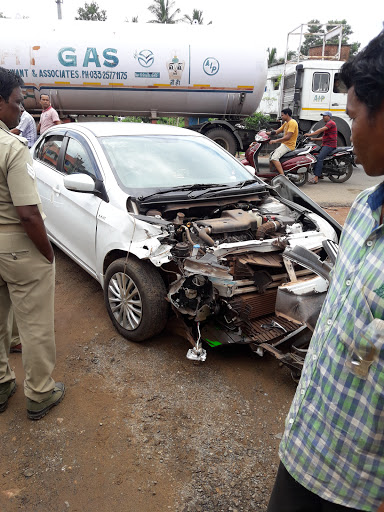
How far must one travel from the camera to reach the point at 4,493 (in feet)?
6.36

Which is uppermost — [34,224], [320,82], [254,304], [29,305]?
[320,82]

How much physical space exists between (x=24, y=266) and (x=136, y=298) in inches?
40.7

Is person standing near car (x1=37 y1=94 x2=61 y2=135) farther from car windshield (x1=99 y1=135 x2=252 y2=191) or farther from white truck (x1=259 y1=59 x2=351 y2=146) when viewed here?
white truck (x1=259 y1=59 x2=351 y2=146)

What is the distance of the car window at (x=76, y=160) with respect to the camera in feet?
11.6

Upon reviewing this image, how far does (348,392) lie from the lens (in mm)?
996

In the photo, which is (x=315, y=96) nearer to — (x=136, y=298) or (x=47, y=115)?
(x=47, y=115)

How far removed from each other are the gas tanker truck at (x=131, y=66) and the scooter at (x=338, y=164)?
2637mm

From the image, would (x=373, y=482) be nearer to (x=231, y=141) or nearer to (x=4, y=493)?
(x=4, y=493)

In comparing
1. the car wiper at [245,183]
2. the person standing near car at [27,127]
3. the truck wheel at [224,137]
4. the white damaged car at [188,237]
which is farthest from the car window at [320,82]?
the car wiper at [245,183]

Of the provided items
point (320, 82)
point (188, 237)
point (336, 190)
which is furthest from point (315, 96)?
point (188, 237)

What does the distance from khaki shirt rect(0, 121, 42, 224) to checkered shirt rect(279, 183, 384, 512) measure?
160 centimetres

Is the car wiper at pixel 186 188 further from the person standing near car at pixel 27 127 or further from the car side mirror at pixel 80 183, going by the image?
the person standing near car at pixel 27 127

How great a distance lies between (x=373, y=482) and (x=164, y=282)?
214 centimetres

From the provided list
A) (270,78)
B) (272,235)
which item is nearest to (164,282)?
(272,235)
